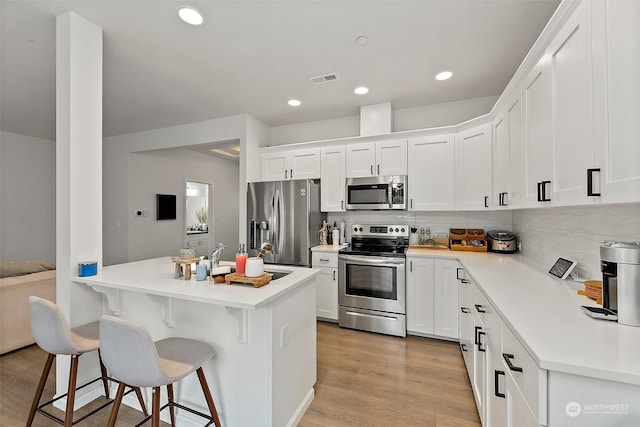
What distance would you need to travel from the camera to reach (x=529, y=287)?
1.62m

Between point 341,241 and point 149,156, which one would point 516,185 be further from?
point 149,156

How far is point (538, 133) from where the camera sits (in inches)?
64.0

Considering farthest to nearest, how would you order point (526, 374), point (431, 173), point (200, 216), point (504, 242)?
point (200, 216) → point (431, 173) → point (504, 242) → point (526, 374)

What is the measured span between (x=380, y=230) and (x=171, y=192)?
4339 mm

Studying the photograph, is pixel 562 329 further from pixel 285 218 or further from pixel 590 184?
pixel 285 218

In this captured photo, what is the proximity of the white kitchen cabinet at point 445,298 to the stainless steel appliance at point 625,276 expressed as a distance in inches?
69.6

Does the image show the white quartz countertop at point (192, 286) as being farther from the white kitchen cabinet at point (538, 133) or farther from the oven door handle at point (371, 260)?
the white kitchen cabinet at point (538, 133)

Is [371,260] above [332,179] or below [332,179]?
below

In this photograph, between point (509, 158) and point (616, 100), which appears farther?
point (509, 158)

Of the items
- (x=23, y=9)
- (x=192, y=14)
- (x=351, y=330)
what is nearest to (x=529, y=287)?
(x=351, y=330)

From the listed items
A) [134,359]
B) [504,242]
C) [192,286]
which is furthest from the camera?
[504,242]

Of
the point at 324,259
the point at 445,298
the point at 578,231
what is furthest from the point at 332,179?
the point at 578,231

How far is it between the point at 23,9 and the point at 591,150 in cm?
340

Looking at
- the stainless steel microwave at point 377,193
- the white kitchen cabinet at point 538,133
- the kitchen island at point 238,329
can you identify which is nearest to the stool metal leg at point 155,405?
the kitchen island at point 238,329
